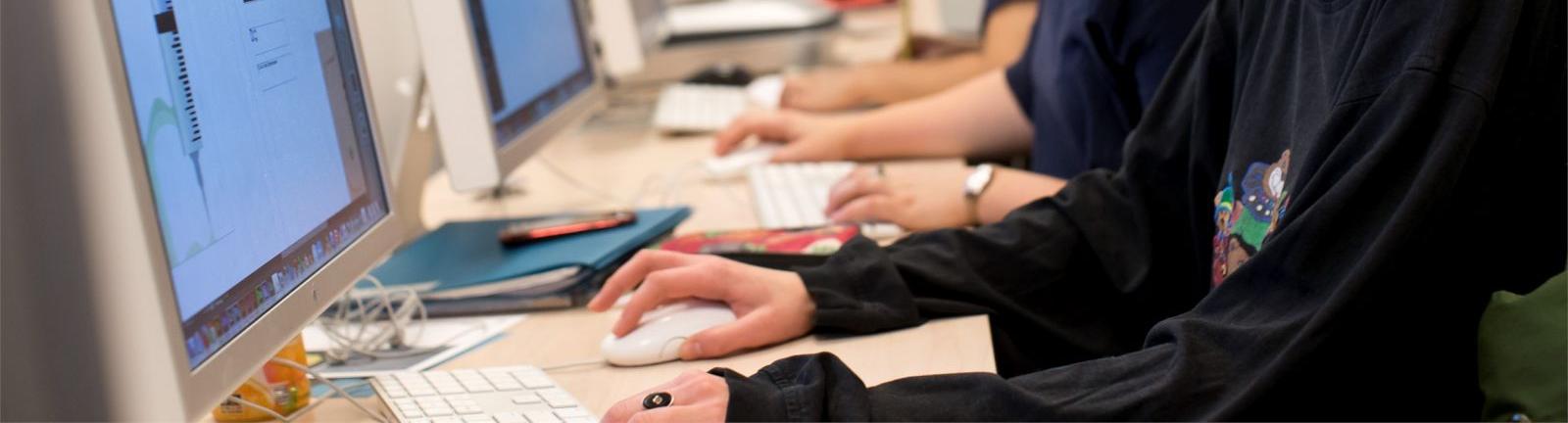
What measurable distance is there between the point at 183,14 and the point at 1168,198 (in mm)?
808

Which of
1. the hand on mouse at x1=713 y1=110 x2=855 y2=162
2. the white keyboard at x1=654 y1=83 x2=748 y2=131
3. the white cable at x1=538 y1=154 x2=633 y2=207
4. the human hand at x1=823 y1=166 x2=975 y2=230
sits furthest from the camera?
A: the white keyboard at x1=654 y1=83 x2=748 y2=131

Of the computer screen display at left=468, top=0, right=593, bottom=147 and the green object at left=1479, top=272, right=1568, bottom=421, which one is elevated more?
the computer screen display at left=468, top=0, right=593, bottom=147

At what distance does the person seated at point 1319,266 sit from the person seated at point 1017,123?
367 millimetres

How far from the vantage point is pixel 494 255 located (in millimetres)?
1421

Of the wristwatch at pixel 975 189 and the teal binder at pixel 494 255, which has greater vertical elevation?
the teal binder at pixel 494 255

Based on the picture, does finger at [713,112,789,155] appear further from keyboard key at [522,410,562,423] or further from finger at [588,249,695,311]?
keyboard key at [522,410,562,423]

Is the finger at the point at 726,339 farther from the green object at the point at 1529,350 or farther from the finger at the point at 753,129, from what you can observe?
Result: the finger at the point at 753,129

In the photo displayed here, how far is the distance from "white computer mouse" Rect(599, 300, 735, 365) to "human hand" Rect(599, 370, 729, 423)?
19 centimetres

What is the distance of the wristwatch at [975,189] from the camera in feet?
5.23

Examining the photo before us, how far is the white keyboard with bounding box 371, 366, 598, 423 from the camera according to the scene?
3.18 ft

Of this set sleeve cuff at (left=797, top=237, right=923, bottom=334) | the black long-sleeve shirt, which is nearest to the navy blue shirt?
the black long-sleeve shirt

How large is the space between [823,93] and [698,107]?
0.68ft

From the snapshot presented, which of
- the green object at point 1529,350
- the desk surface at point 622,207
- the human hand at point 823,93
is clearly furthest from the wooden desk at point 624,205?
the green object at point 1529,350

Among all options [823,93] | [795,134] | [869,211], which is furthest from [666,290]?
[823,93]
